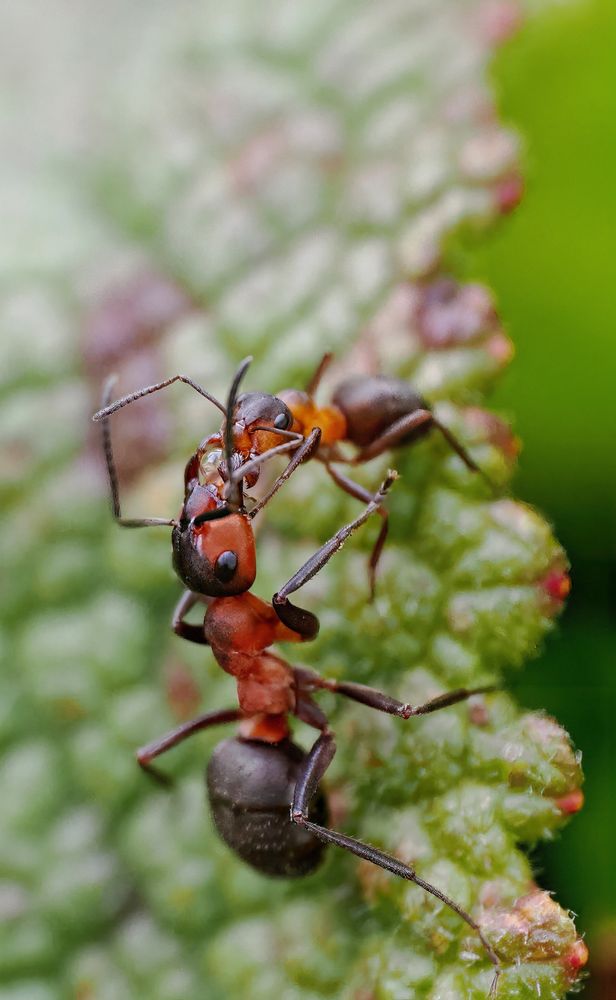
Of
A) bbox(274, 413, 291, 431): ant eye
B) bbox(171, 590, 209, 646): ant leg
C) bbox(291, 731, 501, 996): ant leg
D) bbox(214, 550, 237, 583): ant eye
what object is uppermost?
bbox(274, 413, 291, 431): ant eye

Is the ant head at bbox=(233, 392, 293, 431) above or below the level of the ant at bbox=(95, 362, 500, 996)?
above

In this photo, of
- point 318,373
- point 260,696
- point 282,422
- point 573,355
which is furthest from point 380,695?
point 573,355

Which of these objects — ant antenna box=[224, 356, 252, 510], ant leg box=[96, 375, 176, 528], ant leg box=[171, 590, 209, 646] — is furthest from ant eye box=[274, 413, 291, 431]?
ant leg box=[171, 590, 209, 646]

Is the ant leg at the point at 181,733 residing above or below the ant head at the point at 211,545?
below

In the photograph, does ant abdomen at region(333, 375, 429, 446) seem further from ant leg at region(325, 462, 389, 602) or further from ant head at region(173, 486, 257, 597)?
ant head at region(173, 486, 257, 597)

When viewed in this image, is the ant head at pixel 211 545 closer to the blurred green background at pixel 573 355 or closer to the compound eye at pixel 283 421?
the compound eye at pixel 283 421

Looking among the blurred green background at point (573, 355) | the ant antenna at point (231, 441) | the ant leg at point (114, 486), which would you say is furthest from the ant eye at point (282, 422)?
the blurred green background at point (573, 355)

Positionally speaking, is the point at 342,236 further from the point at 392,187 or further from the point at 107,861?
the point at 107,861
